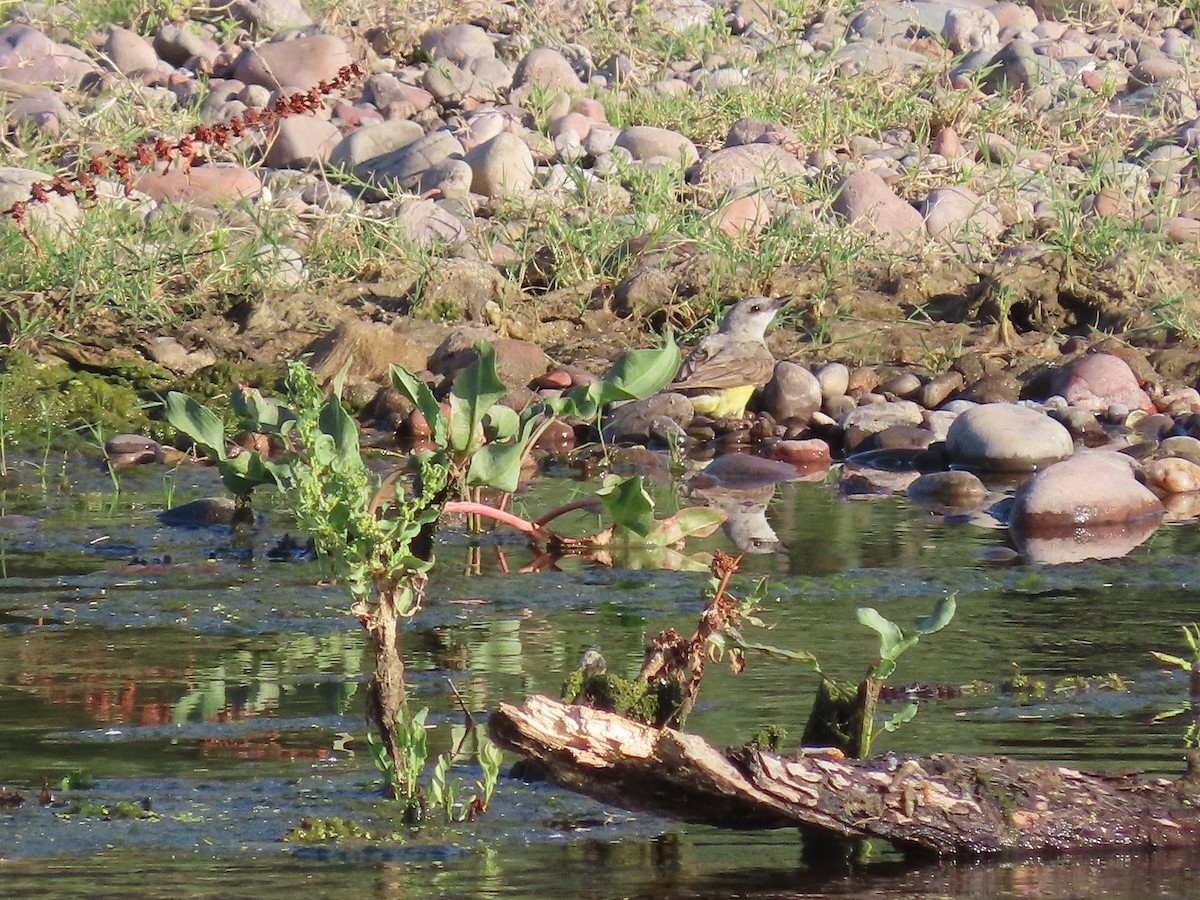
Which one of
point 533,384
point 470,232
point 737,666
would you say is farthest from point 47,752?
point 470,232

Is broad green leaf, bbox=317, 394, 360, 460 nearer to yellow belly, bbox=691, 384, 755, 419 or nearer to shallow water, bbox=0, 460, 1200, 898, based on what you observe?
shallow water, bbox=0, 460, 1200, 898

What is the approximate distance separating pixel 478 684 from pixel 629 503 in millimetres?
1699

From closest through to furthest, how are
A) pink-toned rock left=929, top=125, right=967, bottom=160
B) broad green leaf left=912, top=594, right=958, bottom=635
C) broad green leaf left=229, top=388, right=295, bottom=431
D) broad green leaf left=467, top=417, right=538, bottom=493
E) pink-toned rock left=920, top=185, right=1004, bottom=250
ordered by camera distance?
broad green leaf left=912, top=594, right=958, bottom=635 → broad green leaf left=229, top=388, right=295, bottom=431 → broad green leaf left=467, top=417, right=538, bottom=493 → pink-toned rock left=920, top=185, right=1004, bottom=250 → pink-toned rock left=929, top=125, right=967, bottom=160

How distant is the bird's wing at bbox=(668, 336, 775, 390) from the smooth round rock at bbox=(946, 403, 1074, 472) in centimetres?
105

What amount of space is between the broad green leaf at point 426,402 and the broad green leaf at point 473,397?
91 mm

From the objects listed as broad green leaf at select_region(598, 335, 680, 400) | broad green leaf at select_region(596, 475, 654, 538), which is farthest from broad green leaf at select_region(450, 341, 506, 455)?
broad green leaf at select_region(596, 475, 654, 538)

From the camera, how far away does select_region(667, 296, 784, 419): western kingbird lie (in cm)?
911

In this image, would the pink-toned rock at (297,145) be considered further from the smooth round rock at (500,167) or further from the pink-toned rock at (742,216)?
the pink-toned rock at (742,216)

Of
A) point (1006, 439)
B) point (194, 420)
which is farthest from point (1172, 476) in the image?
point (194, 420)

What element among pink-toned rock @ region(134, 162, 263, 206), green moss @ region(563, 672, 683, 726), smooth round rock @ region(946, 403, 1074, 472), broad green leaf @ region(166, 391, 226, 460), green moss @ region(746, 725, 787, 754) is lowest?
green moss @ region(746, 725, 787, 754)

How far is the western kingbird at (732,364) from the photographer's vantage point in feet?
29.9

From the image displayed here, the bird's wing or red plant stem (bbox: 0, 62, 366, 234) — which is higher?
red plant stem (bbox: 0, 62, 366, 234)

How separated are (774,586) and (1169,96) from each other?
29.9 feet

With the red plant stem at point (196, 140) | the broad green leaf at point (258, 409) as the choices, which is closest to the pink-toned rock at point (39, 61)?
the red plant stem at point (196, 140)
